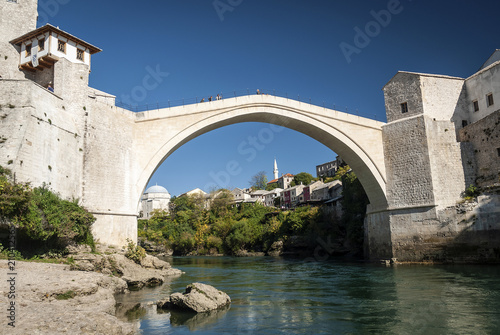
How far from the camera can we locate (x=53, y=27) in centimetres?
1303

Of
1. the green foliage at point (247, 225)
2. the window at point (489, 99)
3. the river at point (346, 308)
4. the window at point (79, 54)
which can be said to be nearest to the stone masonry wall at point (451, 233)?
the river at point (346, 308)

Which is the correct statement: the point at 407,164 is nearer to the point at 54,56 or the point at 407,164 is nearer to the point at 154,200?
the point at 54,56

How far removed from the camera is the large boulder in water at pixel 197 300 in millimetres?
7408

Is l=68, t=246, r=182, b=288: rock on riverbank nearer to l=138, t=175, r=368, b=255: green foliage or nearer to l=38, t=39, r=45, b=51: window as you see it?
l=38, t=39, r=45, b=51: window

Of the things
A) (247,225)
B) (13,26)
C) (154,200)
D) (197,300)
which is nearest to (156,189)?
(154,200)

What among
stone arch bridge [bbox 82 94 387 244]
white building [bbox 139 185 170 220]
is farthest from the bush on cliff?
white building [bbox 139 185 170 220]

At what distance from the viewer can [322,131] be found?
18578 millimetres

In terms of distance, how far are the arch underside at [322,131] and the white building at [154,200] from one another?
50873 millimetres

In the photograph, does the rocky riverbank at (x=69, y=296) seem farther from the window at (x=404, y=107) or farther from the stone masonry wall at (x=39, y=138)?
the window at (x=404, y=107)

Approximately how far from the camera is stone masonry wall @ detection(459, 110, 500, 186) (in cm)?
1620

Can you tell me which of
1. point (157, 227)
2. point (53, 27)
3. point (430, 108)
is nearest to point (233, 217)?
point (157, 227)

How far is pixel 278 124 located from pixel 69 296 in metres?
14.1

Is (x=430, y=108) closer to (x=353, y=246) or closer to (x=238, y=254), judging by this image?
(x=353, y=246)

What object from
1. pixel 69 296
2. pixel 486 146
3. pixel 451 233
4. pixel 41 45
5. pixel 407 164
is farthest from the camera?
pixel 407 164
